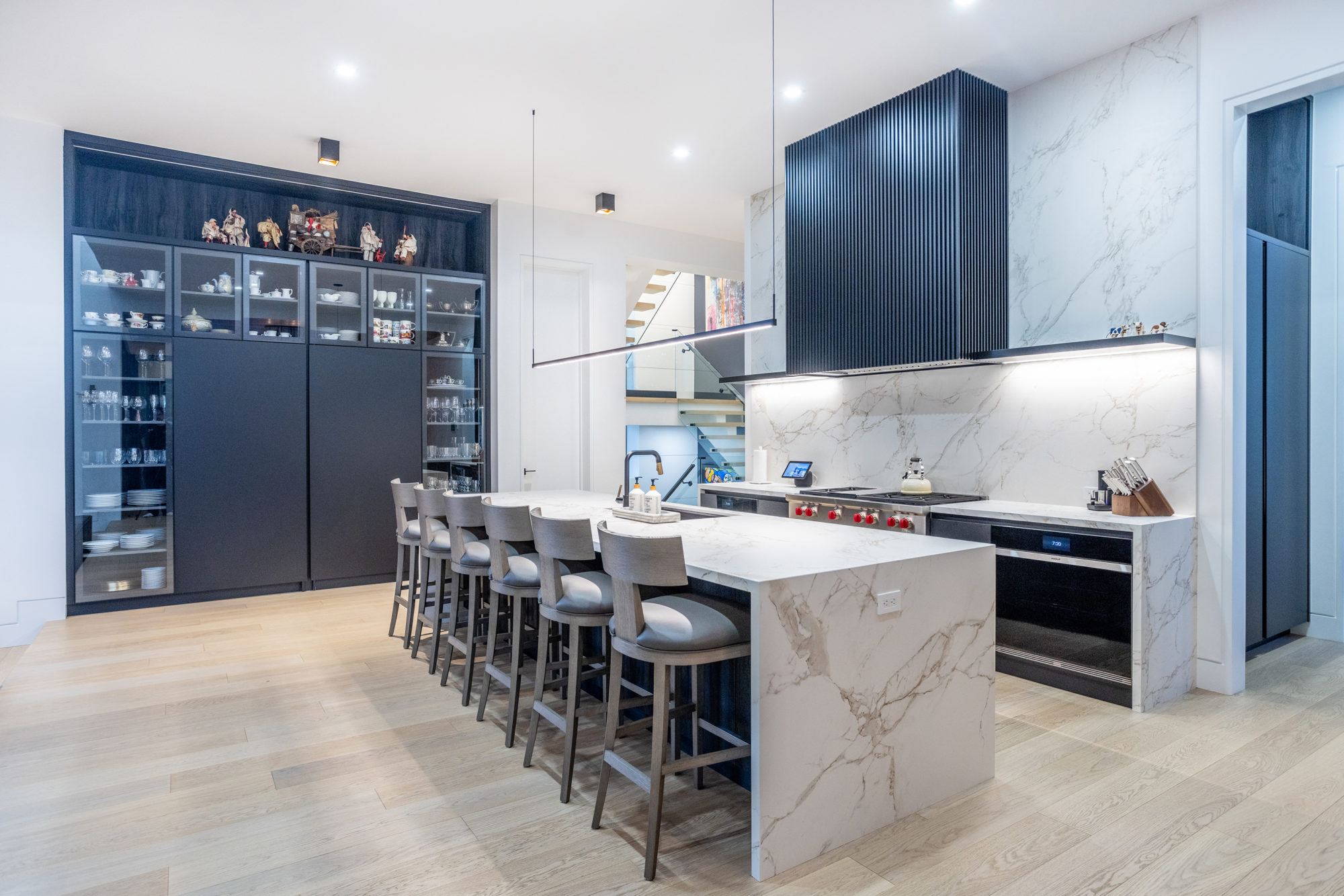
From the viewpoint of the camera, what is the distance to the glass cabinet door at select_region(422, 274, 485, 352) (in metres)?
6.11

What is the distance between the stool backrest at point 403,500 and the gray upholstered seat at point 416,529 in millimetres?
31

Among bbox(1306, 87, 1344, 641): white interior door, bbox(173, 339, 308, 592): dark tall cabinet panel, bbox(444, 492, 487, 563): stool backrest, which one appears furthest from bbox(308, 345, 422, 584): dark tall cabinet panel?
bbox(1306, 87, 1344, 641): white interior door

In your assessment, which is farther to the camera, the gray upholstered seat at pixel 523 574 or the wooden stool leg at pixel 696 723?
the gray upholstered seat at pixel 523 574

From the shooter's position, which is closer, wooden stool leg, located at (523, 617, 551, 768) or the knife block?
wooden stool leg, located at (523, 617, 551, 768)

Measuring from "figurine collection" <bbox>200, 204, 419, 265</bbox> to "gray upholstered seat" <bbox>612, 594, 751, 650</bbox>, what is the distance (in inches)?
187

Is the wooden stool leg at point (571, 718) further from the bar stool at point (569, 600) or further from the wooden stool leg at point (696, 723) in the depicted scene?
the wooden stool leg at point (696, 723)

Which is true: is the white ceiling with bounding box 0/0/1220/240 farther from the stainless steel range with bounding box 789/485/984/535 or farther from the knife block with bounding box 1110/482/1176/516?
the stainless steel range with bounding box 789/485/984/535

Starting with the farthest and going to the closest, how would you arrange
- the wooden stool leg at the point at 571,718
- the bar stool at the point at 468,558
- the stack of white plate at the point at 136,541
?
the stack of white plate at the point at 136,541
the bar stool at the point at 468,558
the wooden stool leg at the point at 571,718

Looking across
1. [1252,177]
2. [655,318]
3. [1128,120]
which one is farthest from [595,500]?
[655,318]

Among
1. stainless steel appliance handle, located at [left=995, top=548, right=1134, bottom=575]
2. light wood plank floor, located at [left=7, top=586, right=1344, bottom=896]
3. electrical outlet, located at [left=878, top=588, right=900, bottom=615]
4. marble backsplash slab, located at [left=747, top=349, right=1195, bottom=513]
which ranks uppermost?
marble backsplash slab, located at [left=747, top=349, right=1195, bottom=513]

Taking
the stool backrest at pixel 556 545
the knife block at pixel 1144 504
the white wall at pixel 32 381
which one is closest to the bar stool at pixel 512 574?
the stool backrest at pixel 556 545

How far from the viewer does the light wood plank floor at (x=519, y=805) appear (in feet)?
6.56

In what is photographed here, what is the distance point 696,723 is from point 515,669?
0.80 m

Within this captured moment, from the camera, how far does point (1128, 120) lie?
3.67 metres
